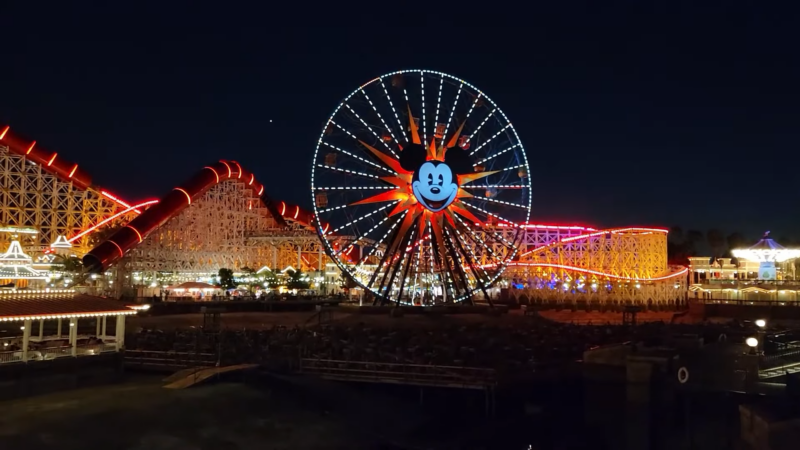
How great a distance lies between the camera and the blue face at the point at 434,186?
168ft

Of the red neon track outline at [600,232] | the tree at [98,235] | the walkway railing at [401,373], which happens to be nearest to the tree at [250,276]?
the tree at [98,235]

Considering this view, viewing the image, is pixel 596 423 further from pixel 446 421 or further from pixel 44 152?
pixel 44 152

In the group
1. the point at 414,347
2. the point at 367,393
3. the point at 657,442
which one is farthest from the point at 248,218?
the point at 657,442

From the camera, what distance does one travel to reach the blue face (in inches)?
2014

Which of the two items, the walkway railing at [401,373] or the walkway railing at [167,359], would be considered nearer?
the walkway railing at [401,373]

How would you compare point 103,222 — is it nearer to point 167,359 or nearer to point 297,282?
point 297,282

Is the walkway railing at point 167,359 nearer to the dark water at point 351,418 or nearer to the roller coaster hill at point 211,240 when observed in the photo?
the dark water at point 351,418

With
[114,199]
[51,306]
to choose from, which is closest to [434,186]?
[51,306]

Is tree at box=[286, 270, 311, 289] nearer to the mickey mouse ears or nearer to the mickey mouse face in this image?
the mickey mouse face

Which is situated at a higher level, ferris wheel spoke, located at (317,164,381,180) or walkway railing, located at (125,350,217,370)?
ferris wheel spoke, located at (317,164,381,180)

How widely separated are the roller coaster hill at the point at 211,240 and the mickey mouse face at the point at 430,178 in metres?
5.39

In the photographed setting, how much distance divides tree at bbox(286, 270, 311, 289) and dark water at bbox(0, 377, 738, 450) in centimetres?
4570

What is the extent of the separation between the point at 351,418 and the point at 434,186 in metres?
28.0

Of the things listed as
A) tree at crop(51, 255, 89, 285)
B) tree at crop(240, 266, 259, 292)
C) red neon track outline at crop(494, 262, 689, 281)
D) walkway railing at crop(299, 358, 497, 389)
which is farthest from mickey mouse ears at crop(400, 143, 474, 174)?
tree at crop(240, 266, 259, 292)
